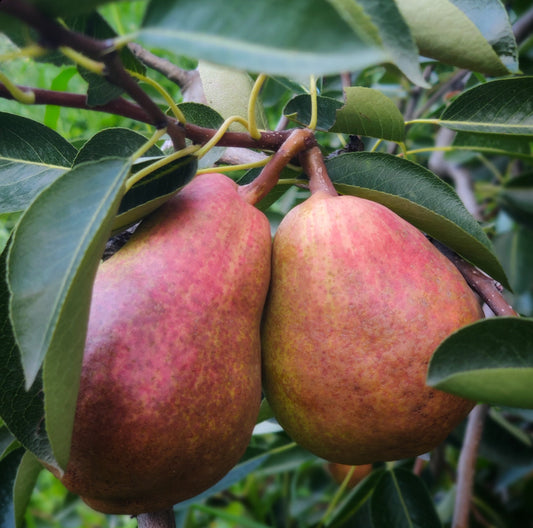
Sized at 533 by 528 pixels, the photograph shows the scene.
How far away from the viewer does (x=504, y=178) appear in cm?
179

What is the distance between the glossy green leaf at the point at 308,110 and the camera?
2.85ft

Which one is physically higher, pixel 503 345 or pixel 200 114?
pixel 200 114

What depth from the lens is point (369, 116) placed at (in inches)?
32.8

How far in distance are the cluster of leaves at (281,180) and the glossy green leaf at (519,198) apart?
0.21 m

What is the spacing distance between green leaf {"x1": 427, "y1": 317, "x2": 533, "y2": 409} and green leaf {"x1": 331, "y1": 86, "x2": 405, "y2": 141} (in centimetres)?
37

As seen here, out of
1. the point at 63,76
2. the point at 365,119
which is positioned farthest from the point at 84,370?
the point at 63,76

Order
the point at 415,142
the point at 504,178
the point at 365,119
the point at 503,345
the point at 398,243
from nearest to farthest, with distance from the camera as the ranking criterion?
the point at 503,345 → the point at 398,243 → the point at 365,119 → the point at 415,142 → the point at 504,178

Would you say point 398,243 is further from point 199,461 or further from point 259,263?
point 199,461

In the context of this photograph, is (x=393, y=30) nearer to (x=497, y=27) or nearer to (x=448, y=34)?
(x=448, y=34)

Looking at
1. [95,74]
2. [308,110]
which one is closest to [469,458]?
[308,110]

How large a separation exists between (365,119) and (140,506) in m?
0.58

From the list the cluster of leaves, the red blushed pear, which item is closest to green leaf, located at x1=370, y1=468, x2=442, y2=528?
the cluster of leaves

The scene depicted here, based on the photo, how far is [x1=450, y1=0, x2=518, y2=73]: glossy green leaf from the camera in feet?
2.76

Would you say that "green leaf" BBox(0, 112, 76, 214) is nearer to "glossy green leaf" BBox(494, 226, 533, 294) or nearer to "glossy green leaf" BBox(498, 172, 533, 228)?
"glossy green leaf" BBox(498, 172, 533, 228)
